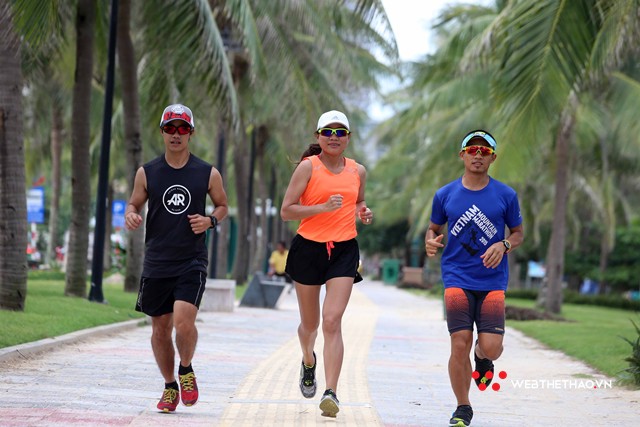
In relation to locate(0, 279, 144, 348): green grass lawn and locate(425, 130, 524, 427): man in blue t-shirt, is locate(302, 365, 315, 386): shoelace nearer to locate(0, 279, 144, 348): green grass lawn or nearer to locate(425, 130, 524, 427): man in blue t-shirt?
locate(425, 130, 524, 427): man in blue t-shirt

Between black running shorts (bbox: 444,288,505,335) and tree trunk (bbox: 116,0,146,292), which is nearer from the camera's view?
black running shorts (bbox: 444,288,505,335)

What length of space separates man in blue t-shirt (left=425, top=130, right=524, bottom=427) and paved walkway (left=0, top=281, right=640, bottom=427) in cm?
66

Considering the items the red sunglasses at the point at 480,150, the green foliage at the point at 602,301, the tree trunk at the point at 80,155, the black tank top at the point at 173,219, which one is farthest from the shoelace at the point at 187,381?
the green foliage at the point at 602,301

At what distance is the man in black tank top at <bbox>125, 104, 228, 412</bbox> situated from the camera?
26.1 feet

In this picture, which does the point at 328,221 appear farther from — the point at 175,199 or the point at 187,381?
the point at 187,381

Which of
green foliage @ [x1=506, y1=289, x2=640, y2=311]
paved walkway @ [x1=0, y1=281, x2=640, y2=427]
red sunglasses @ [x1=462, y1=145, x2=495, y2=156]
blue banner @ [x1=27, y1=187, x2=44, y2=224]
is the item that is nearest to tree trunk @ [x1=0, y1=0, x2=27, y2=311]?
paved walkway @ [x1=0, y1=281, x2=640, y2=427]

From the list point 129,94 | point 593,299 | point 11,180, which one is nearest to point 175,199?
point 11,180

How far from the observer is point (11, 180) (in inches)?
566

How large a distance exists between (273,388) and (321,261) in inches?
79.6

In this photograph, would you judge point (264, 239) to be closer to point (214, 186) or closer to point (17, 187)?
point (17, 187)

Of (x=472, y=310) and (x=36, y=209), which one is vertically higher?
(x=36, y=209)

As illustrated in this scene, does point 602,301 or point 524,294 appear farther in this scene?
point 524,294

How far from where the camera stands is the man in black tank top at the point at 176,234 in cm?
795

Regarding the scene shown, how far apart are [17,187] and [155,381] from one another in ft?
16.8
